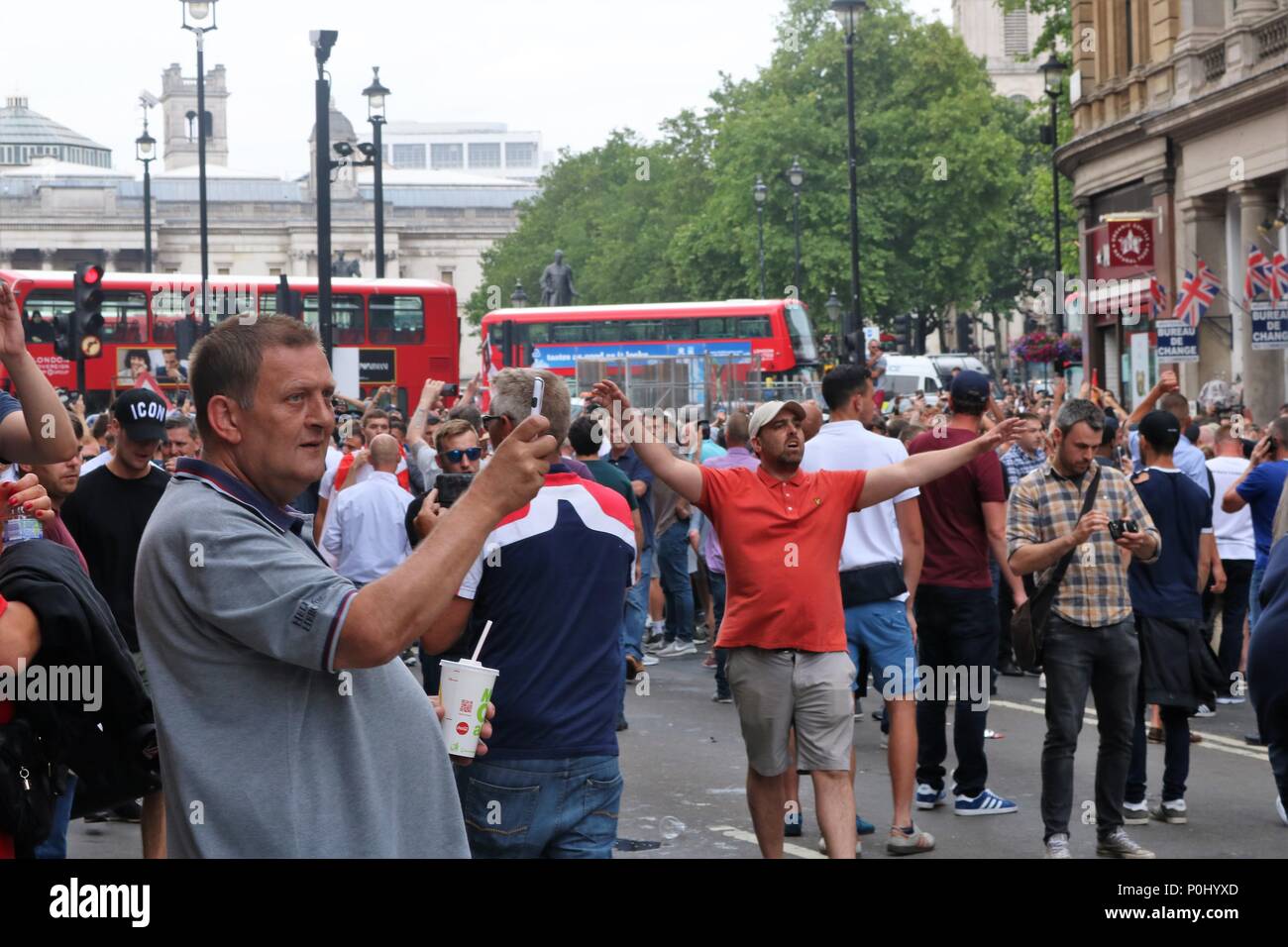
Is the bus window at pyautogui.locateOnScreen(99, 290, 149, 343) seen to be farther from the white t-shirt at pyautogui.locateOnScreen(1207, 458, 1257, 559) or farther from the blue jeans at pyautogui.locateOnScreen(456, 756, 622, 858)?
the blue jeans at pyautogui.locateOnScreen(456, 756, 622, 858)

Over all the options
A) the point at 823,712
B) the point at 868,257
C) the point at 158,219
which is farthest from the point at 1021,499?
the point at 158,219

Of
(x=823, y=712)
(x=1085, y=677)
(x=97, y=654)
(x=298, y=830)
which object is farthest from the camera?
(x=1085, y=677)

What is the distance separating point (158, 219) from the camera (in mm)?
109438

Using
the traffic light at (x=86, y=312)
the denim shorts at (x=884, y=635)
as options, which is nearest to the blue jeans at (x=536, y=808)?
the denim shorts at (x=884, y=635)

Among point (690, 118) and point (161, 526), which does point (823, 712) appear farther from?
point (690, 118)

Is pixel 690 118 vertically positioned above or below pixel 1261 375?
above

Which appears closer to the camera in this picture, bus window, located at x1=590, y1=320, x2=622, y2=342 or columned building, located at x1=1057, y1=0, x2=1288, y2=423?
columned building, located at x1=1057, y1=0, x2=1288, y2=423

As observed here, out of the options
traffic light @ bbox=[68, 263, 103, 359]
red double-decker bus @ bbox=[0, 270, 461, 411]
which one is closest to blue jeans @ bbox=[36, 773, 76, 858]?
traffic light @ bbox=[68, 263, 103, 359]

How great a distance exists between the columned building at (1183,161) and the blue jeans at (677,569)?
34.9 ft

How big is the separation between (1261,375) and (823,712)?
23.7m

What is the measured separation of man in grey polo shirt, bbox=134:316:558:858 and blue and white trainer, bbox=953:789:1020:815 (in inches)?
249

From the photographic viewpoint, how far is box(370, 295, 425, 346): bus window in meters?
42.9

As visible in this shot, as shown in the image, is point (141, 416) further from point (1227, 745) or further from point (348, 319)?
point (348, 319)

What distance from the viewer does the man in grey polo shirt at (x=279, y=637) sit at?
113 inches
